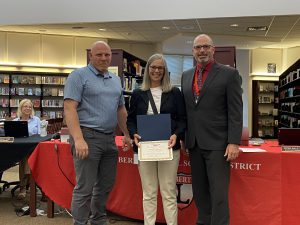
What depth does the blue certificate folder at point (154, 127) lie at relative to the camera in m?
2.77

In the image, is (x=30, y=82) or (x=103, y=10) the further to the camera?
(x=30, y=82)

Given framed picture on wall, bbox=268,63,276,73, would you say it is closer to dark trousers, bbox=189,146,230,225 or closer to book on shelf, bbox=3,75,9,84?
book on shelf, bbox=3,75,9,84

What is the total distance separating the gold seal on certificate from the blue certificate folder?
2.4 inches

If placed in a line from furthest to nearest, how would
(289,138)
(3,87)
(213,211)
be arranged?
1. (3,87)
2. (289,138)
3. (213,211)

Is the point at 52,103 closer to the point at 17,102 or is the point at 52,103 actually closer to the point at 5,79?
the point at 17,102

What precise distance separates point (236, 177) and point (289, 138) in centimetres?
66

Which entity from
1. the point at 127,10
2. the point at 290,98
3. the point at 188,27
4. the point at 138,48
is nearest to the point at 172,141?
the point at 127,10

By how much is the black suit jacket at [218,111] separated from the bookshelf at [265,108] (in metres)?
10.8

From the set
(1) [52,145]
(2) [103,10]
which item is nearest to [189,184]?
(1) [52,145]

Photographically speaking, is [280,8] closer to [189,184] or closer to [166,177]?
[189,184]

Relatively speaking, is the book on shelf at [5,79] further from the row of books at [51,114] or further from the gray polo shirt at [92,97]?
the gray polo shirt at [92,97]

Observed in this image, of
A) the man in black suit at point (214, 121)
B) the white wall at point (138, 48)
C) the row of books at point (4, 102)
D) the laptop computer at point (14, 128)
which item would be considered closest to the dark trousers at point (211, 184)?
the man in black suit at point (214, 121)

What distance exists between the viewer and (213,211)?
2.70 metres

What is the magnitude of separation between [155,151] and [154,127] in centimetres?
19
